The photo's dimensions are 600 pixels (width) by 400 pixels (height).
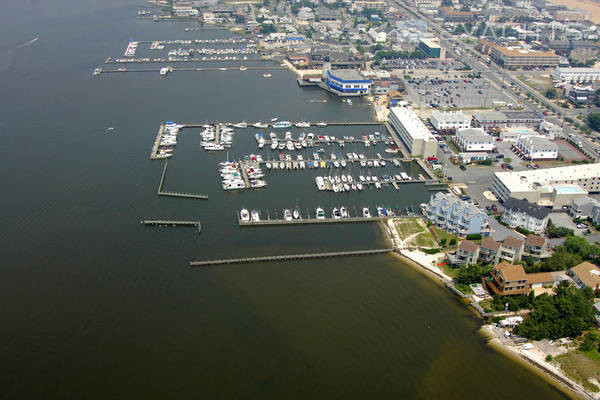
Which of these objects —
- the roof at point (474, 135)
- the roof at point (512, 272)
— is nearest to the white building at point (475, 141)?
the roof at point (474, 135)

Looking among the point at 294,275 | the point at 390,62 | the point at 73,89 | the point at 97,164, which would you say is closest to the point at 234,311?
the point at 294,275

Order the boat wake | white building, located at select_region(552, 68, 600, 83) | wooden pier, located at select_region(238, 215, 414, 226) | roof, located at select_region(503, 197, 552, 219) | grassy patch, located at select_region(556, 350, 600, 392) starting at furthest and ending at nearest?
the boat wake → white building, located at select_region(552, 68, 600, 83) → wooden pier, located at select_region(238, 215, 414, 226) → roof, located at select_region(503, 197, 552, 219) → grassy patch, located at select_region(556, 350, 600, 392)

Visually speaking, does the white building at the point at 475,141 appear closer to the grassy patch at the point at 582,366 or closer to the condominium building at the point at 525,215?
the condominium building at the point at 525,215

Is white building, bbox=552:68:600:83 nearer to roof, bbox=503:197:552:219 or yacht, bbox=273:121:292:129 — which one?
roof, bbox=503:197:552:219

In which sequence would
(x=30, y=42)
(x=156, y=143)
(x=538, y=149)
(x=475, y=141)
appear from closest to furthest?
(x=538, y=149) < (x=475, y=141) < (x=156, y=143) < (x=30, y=42)

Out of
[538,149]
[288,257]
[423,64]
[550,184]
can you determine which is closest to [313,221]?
[288,257]

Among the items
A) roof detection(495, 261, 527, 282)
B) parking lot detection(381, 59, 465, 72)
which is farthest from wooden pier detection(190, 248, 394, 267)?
parking lot detection(381, 59, 465, 72)

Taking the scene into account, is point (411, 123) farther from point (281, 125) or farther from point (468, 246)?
point (468, 246)
